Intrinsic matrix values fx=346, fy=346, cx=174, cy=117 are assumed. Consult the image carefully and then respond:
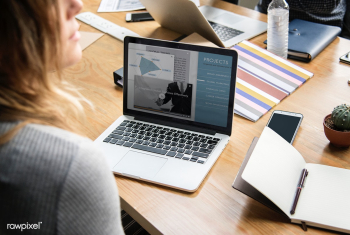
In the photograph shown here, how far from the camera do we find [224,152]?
0.91 m

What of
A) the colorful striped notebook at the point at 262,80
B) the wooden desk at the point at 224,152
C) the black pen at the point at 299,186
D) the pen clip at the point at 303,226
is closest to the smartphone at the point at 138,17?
the wooden desk at the point at 224,152

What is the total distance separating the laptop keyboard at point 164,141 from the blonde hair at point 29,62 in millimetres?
392

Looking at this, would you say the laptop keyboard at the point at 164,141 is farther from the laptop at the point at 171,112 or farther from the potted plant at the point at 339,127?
the potted plant at the point at 339,127

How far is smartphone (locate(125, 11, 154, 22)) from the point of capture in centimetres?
163

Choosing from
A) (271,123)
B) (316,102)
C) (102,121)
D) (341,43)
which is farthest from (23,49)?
(341,43)

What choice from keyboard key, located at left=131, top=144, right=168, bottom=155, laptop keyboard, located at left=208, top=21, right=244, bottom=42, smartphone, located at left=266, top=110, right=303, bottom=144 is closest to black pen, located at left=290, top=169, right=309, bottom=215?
smartphone, located at left=266, top=110, right=303, bottom=144

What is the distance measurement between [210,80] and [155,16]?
2.42 feet

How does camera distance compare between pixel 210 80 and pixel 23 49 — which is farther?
pixel 210 80

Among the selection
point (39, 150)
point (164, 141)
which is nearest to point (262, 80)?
point (164, 141)

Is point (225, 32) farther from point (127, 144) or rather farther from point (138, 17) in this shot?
point (127, 144)

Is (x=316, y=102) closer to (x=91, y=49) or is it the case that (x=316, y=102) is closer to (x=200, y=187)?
(x=200, y=187)

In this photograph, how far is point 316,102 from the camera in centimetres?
108

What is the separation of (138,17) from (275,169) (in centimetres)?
113

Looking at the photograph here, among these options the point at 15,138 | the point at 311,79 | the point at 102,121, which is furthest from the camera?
the point at 311,79
